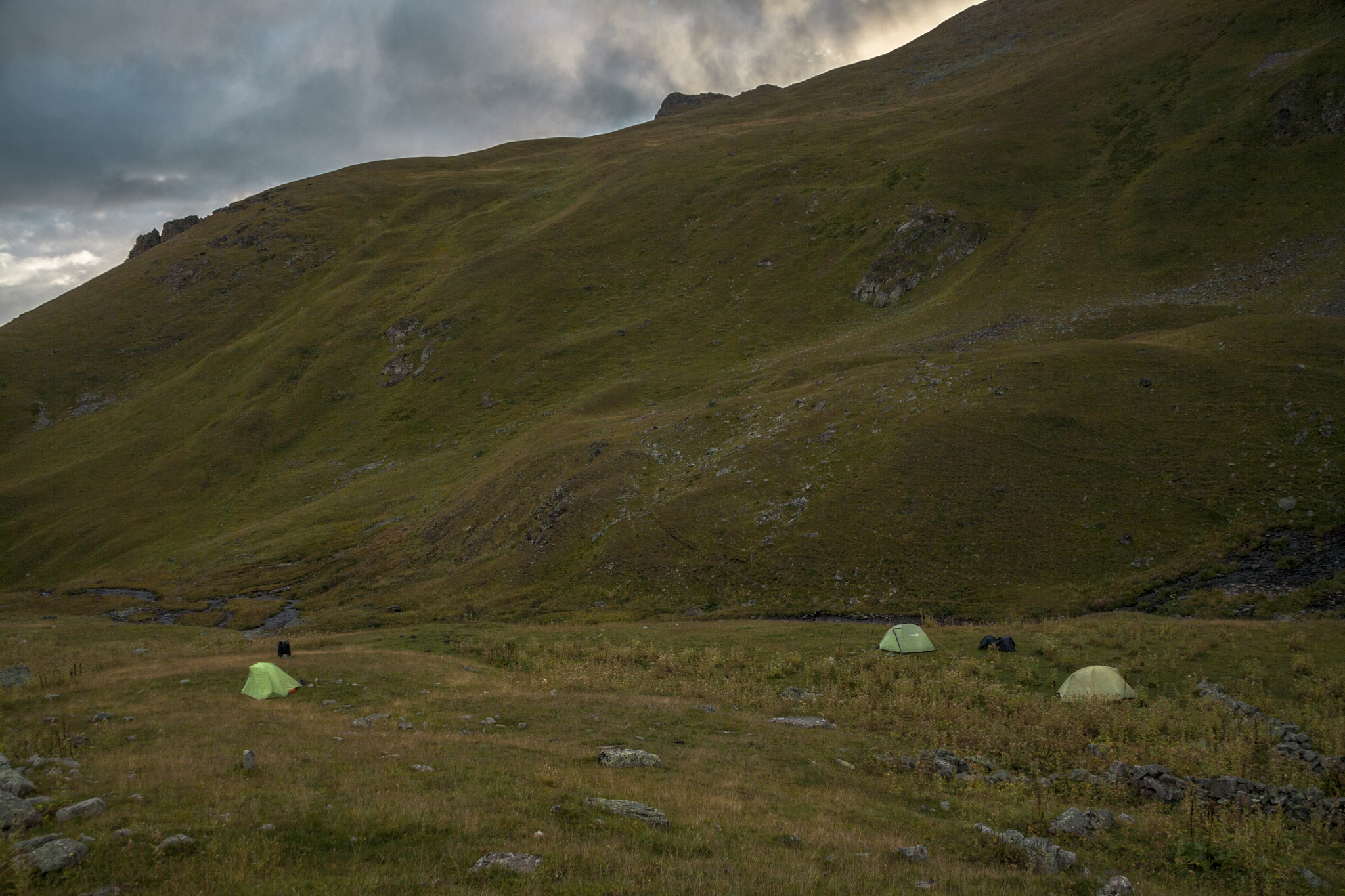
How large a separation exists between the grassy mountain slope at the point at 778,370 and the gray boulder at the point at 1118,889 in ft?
98.9

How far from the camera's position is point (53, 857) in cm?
973

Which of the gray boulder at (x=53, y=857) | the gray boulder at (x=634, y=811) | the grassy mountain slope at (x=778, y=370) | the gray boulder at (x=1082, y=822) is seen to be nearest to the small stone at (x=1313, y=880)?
the gray boulder at (x=1082, y=822)

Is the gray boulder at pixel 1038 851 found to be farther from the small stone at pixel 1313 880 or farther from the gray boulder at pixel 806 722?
the gray boulder at pixel 806 722

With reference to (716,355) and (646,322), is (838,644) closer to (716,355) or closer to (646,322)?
(716,355)

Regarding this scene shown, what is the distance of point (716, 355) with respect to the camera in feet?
318

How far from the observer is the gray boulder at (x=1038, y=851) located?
13039 mm

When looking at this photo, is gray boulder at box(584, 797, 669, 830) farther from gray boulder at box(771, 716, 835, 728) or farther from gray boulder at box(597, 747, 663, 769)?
gray boulder at box(771, 716, 835, 728)

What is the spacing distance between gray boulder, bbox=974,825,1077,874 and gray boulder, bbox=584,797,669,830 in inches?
281

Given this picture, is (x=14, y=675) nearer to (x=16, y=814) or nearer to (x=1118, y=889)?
(x=16, y=814)

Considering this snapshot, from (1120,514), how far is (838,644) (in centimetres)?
2275

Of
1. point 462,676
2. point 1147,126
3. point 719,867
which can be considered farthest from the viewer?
point 1147,126

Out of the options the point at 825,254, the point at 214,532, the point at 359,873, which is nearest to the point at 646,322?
the point at 825,254

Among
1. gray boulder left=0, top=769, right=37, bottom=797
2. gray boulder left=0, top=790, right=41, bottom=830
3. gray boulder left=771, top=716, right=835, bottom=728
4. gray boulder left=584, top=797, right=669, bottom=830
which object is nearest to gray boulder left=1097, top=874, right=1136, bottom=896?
gray boulder left=584, top=797, right=669, bottom=830

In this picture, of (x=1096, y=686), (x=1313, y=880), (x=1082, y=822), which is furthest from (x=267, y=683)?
(x=1096, y=686)
